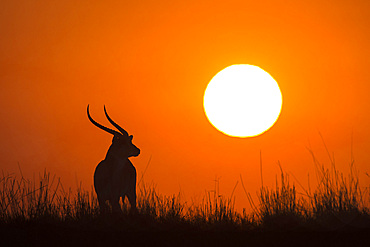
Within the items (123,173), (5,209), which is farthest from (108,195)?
(5,209)

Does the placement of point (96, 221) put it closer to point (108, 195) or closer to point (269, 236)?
point (108, 195)

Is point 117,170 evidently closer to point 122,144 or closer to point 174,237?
point 122,144

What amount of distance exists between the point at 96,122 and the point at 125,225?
93.3 inches

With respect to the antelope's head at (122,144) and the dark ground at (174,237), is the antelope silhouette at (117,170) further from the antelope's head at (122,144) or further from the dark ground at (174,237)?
the dark ground at (174,237)

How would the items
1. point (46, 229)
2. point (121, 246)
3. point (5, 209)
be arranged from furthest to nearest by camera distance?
point (5, 209) < point (46, 229) < point (121, 246)

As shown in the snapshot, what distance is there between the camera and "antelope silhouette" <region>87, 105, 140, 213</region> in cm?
963

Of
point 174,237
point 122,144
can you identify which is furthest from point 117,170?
point 174,237

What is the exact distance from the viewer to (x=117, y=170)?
386 inches

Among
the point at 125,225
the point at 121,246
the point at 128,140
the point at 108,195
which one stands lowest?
the point at 121,246

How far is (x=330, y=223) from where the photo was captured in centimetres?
764

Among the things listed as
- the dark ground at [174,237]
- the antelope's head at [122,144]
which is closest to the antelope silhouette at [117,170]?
the antelope's head at [122,144]

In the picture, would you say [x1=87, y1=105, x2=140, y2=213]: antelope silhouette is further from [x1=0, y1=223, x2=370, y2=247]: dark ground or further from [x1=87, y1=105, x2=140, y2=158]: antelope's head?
[x1=0, y1=223, x2=370, y2=247]: dark ground

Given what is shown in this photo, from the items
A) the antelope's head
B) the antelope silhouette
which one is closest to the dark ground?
the antelope silhouette

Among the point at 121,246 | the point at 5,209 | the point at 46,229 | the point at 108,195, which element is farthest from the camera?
the point at 108,195
